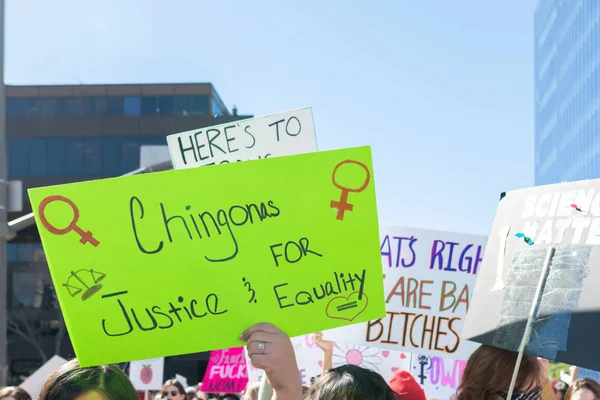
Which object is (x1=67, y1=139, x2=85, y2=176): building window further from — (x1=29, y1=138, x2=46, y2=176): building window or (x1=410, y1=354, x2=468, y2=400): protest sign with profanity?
(x1=410, y1=354, x2=468, y2=400): protest sign with profanity

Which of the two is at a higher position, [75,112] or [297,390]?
[75,112]

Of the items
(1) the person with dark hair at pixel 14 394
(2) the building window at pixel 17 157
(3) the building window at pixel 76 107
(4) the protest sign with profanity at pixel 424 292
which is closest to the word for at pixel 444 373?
(4) the protest sign with profanity at pixel 424 292

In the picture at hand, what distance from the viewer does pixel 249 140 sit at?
5.29 metres

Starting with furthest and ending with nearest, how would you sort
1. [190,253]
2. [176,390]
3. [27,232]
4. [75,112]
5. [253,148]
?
[75,112]
[27,232]
[176,390]
[253,148]
[190,253]

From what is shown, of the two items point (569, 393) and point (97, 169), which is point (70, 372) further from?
point (97, 169)

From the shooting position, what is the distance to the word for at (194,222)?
2848 millimetres

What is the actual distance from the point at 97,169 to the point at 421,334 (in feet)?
139

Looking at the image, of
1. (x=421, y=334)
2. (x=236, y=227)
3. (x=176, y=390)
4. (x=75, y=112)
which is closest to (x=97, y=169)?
(x=75, y=112)

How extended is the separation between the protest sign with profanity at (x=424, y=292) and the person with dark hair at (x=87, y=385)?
351cm

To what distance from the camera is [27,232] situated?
44219 millimetres

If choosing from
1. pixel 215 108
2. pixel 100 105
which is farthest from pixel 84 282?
pixel 215 108

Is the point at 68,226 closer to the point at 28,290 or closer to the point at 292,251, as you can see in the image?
the point at 292,251

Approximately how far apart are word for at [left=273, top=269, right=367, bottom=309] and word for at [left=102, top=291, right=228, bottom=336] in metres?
0.20

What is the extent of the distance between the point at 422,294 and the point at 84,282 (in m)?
4.01
